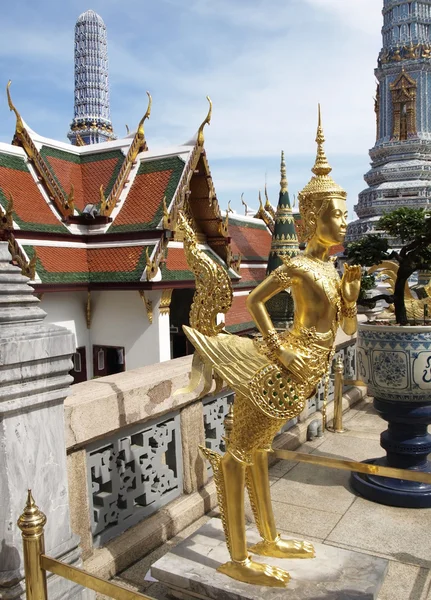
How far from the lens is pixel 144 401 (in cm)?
324

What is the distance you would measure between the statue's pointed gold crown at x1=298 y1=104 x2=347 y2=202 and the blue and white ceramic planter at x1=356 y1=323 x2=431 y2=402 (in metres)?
1.58

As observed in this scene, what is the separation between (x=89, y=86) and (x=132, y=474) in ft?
145

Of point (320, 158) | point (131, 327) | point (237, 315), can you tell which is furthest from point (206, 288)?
point (237, 315)

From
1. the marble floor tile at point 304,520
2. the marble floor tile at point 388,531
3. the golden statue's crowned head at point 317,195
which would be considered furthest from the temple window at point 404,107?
the golden statue's crowned head at point 317,195

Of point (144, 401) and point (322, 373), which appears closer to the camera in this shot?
point (322, 373)

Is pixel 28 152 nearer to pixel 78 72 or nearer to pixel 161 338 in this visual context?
pixel 161 338

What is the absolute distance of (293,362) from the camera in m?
2.42

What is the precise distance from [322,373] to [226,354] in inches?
18.4

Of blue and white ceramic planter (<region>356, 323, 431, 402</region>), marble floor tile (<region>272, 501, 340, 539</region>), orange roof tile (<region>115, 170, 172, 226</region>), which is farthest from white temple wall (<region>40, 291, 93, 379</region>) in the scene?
blue and white ceramic planter (<region>356, 323, 431, 402</region>)

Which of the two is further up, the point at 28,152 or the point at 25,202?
the point at 28,152

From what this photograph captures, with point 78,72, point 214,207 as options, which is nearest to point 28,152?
point 214,207

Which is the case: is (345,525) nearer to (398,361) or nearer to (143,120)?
(398,361)

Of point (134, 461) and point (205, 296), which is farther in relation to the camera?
point (134, 461)

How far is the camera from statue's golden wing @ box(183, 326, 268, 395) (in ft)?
8.14
